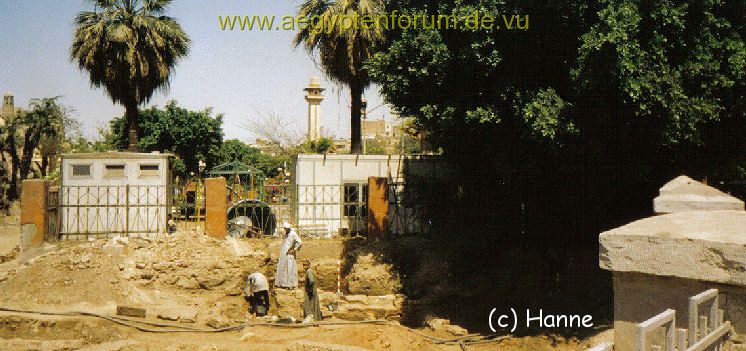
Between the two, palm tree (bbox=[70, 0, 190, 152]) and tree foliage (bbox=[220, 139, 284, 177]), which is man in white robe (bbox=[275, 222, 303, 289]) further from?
tree foliage (bbox=[220, 139, 284, 177])

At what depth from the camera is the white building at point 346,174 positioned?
55.7 feet

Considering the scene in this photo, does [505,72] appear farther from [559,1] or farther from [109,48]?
[109,48]

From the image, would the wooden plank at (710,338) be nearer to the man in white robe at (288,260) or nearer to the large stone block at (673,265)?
the large stone block at (673,265)

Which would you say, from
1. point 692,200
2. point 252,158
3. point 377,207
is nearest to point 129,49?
point 377,207

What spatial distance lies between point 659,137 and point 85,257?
1191 centimetres

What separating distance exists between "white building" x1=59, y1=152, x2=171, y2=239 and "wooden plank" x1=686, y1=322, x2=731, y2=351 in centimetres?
1358

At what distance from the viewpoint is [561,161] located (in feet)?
36.3

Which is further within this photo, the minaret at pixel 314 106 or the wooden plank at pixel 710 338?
the minaret at pixel 314 106

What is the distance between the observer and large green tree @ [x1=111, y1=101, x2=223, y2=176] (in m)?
27.9

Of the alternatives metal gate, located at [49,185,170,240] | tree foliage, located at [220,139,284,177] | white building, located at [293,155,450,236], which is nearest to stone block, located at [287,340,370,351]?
metal gate, located at [49,185,170,240]

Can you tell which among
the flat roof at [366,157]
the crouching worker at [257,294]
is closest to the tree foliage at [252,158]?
the flat roof at [366,157]

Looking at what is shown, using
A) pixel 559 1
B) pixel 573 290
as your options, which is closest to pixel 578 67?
pixel 559 1

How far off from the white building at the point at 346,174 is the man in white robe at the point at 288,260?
437 centimetres

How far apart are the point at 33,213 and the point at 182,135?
14495 mm
